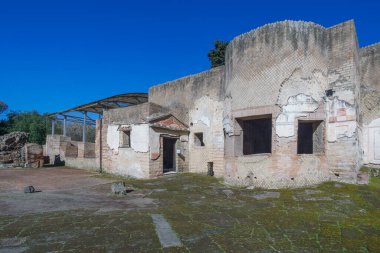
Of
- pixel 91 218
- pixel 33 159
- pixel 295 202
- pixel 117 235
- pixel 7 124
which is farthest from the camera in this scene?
pixel 7 124

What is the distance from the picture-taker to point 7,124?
2936cm

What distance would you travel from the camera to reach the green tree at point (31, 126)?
28.2m

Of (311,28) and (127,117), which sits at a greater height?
(311,28)

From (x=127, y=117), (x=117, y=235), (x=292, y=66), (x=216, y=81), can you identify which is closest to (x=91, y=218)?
(x=117, y=235)

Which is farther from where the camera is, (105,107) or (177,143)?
(105,107)

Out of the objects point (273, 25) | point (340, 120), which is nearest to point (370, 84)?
point (340, 120)

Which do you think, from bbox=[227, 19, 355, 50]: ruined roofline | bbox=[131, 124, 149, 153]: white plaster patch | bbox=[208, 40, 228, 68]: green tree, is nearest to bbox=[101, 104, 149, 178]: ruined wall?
bbox=[131, 124, 149, 153]: white plaster patch

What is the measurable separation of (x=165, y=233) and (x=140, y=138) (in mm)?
7839

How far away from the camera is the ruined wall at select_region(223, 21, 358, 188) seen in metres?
8.36

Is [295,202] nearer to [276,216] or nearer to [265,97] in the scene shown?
[276,216]

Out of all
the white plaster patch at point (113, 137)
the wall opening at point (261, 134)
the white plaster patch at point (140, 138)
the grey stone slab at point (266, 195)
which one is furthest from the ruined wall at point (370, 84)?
the white plaster patch at point (113, 137)

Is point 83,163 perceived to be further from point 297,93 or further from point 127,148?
point 297,93

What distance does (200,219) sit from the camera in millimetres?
5598

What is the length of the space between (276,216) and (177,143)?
26.3 feet
